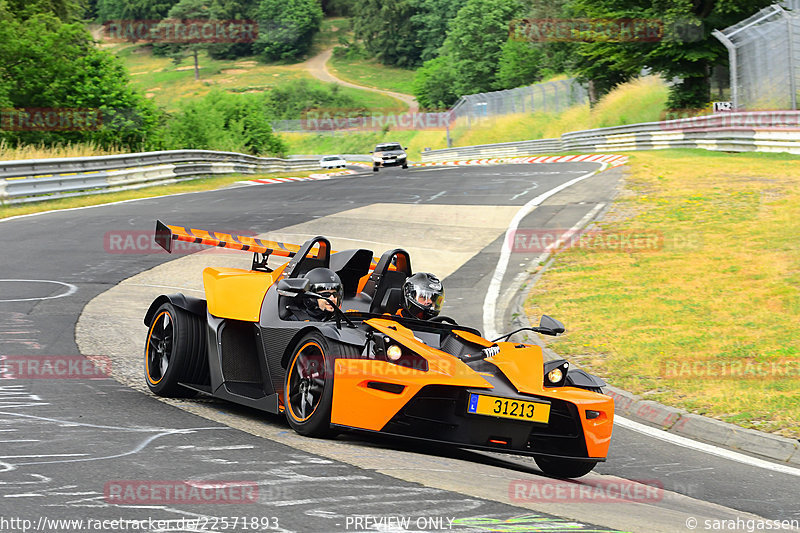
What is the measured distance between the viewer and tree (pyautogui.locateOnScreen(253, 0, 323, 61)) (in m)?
160

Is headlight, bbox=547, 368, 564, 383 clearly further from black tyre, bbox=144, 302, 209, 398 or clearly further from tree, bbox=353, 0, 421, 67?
tree, bbox=353, 0, 421, 67

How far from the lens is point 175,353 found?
7.94 meters

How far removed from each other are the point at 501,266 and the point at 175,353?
1014cm

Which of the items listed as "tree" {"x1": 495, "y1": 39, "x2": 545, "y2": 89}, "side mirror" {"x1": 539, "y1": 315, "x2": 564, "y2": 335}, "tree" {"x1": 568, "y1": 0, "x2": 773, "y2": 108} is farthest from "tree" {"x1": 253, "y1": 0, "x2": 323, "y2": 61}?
"side mirror" {"x1": 539, "y1": 315, "x2": 564, "y2": 335}

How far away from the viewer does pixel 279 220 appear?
22.1 meters

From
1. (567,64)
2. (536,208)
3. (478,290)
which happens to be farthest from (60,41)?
(567,64)

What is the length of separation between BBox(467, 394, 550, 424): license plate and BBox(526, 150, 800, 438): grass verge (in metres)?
3.12

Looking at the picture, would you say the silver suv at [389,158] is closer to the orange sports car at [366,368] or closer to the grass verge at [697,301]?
the grass verge at [697,301]

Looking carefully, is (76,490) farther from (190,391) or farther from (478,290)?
(478,290)

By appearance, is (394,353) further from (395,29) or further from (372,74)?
(395,29)

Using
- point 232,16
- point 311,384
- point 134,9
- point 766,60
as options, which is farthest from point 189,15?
point 311,384

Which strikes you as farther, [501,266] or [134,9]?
[134,9]

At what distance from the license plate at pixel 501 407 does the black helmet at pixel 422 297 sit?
144cm

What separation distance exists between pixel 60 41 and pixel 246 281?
30.4 m
